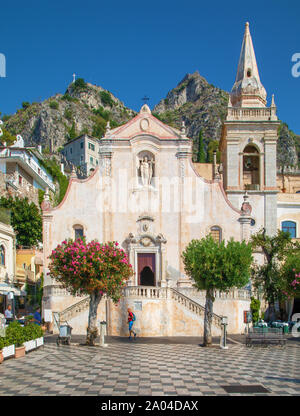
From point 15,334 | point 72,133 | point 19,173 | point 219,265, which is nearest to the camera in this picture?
point 15,334

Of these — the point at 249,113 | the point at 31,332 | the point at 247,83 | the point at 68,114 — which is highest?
the point at 68,114

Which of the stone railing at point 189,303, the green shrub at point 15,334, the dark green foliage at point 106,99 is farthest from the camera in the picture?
the dark green foliage at point 106,99

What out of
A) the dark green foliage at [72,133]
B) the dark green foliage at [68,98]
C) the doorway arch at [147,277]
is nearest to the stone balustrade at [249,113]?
the doorway arch at [147,277]

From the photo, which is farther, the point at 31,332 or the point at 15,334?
the point at 31,332

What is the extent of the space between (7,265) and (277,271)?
22.1 metres

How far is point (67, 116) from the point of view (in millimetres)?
148250

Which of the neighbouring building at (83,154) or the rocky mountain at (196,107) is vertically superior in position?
the rocky mountain at (196,107)

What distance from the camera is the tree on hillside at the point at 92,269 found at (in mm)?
25859

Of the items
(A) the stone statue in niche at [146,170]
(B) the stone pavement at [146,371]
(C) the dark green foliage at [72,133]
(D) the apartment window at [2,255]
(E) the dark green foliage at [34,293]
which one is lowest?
(E) the dark green foliage at [34,293]

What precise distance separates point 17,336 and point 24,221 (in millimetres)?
27794

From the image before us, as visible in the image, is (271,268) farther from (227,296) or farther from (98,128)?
(98,128)

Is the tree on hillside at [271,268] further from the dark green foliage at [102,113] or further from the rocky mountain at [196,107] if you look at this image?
the dark green foliage at [102,113]

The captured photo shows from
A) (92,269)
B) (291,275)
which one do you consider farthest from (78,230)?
→ (291,275)
